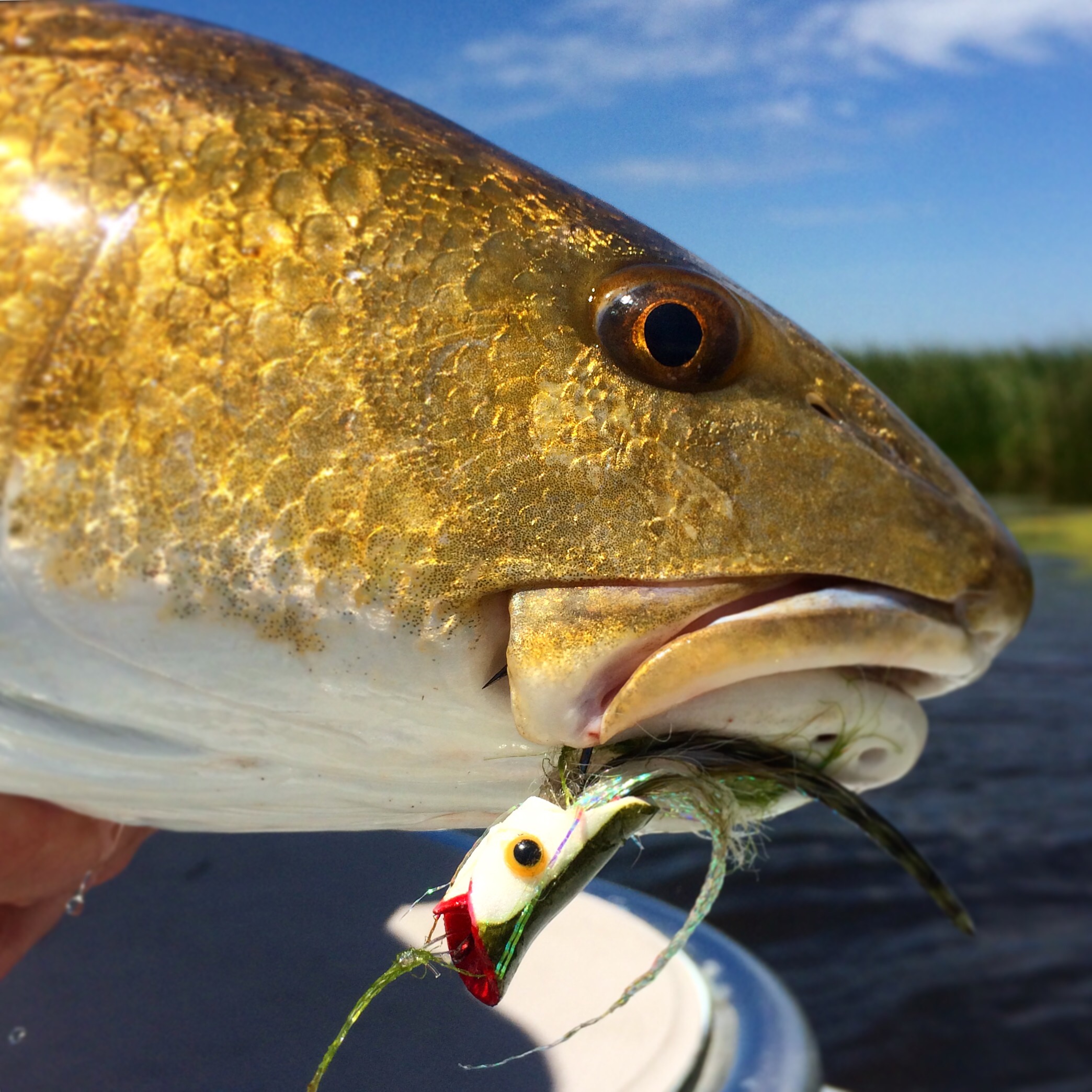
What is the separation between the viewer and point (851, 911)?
16.4 ft

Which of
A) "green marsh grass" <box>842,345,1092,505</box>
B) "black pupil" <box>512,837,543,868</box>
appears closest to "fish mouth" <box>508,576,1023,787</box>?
"black pupil" <box>512,837,543,868</box>

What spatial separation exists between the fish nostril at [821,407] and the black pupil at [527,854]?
554 millimetres

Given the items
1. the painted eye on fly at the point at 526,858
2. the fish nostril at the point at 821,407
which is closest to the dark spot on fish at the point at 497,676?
the painted eye on fly at the point at 526,858

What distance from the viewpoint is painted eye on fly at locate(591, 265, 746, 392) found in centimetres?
111

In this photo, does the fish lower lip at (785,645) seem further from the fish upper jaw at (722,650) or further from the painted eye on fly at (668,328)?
the painted eye on fly at (668,328)

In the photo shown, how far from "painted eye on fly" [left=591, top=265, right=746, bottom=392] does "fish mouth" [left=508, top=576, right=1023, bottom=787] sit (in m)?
0.23

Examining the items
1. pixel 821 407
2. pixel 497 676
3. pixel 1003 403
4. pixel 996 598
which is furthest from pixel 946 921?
pixel 1003 403

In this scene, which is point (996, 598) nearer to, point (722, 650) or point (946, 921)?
point (722, 650)

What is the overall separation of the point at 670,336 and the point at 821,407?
195mm

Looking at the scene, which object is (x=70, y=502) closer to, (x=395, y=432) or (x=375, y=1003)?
(x=395, y=432)

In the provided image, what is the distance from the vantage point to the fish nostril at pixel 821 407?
117 centimetres

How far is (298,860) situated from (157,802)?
0.92 m

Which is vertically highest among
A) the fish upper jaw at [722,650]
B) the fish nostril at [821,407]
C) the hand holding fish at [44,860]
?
the fish nostril at [821,407]

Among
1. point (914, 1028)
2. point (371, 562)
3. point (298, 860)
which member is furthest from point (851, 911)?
point (371, 562)
